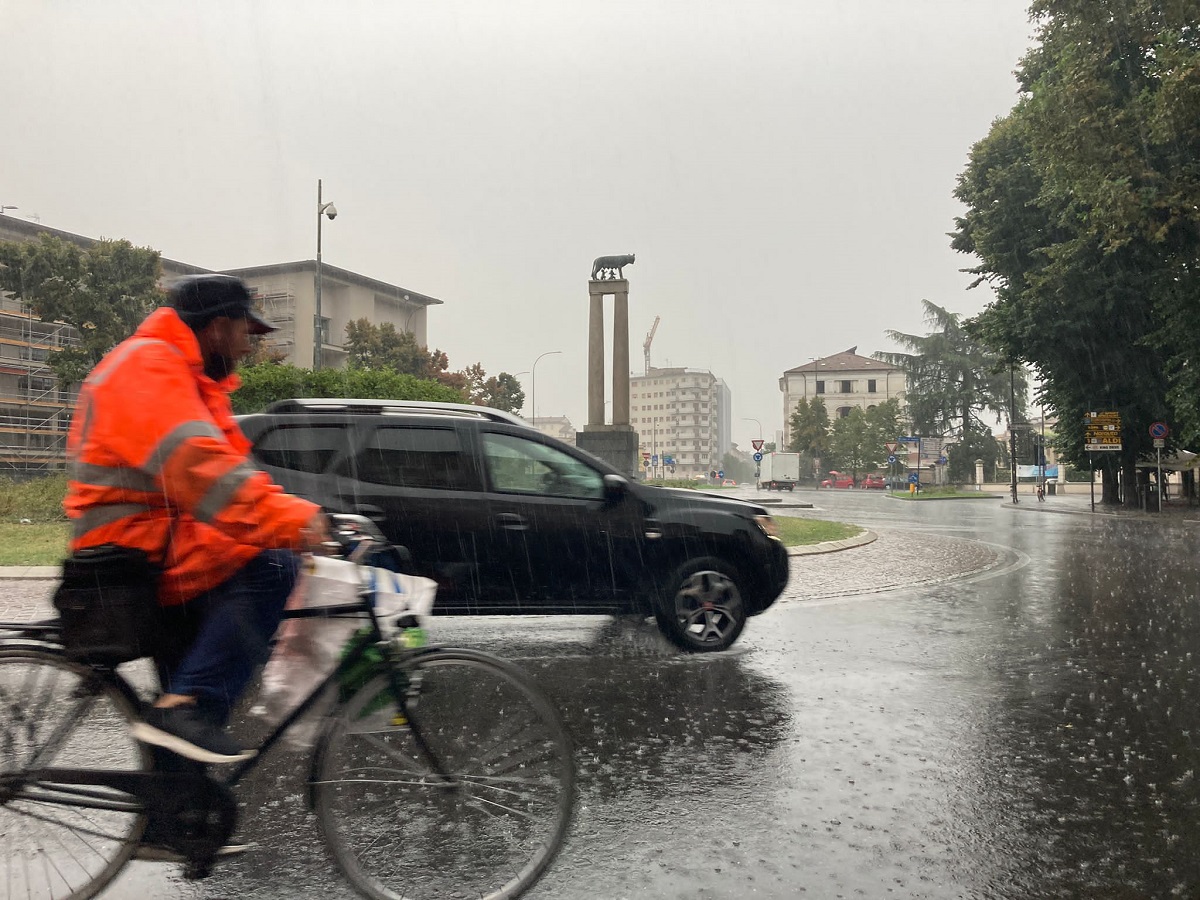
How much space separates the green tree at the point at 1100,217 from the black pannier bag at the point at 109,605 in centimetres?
2134

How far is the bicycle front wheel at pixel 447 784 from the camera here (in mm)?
2996

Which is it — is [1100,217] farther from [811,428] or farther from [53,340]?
[811,428]

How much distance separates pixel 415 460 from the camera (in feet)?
24.8

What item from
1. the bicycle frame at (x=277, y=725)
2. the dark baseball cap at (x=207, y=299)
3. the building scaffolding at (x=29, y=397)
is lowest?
the bicycle frame at (x=277, y=725)

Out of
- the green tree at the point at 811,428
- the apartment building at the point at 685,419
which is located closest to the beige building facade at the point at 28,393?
the green tree at the point at 811,428

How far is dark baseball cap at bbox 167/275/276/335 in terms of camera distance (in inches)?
120

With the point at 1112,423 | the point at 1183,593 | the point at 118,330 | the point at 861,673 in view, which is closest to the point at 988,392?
the point at 1112,423

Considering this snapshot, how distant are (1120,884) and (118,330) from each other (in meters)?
48.5

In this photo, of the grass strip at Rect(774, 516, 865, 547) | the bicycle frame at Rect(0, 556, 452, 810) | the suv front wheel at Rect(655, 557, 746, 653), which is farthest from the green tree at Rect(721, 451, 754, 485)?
the bicycle frame at Rect(0, 556, 452, 810)

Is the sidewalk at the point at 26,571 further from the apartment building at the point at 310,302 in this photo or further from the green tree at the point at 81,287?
the apartment building at the point at 310,302

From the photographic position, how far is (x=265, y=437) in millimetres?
7465

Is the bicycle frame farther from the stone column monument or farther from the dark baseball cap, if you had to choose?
the stone column monument

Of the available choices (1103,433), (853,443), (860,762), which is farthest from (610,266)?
(853,443)

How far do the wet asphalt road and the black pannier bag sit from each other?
0.82 metres
